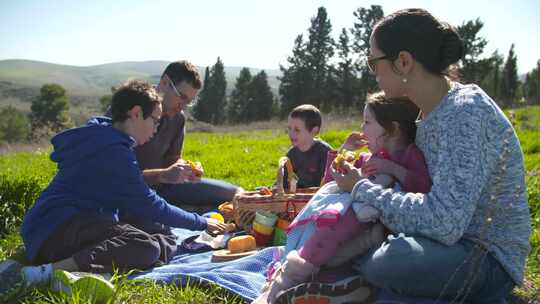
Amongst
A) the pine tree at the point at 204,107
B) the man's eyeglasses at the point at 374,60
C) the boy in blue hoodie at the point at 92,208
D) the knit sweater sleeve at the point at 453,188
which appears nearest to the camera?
the knit sweater sleeve at the point at 453,188

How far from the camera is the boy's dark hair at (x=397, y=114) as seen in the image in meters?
3.32

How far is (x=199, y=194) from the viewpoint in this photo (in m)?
5.89

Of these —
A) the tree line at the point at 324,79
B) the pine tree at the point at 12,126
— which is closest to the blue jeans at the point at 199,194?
the tree line at the point at 324,79

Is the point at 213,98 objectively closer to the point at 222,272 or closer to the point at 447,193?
the point at 222,272

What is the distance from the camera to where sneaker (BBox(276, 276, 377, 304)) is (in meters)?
2.81

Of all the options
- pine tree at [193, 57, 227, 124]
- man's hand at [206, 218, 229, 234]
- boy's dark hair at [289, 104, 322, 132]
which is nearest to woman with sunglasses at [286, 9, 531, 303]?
man's hand at [206, 218, 229, 234]

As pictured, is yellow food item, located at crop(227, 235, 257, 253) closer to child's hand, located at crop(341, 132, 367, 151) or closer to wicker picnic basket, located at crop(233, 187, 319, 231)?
wicker picnic basket, located at crop(233, 187, 319, 231)

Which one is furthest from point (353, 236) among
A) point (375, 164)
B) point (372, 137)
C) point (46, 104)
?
point (46, 104)

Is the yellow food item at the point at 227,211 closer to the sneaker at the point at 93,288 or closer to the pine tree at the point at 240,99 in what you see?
the sneaker at the point at 93,288

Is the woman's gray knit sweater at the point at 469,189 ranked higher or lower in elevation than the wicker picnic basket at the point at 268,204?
higher

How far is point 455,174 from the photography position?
2.51m

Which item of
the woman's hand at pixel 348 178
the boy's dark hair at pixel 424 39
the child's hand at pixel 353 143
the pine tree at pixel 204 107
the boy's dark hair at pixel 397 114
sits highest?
the boy's dark hair at pixel 424 39

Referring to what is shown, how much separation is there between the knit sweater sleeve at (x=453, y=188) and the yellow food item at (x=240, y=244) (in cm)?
181

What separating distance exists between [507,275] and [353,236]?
2.89 feet
